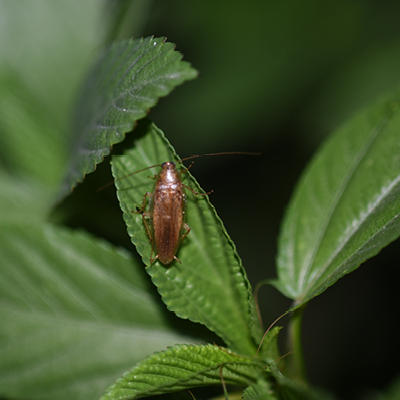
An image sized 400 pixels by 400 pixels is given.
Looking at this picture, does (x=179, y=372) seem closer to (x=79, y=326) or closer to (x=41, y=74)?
(x=79, y=326)

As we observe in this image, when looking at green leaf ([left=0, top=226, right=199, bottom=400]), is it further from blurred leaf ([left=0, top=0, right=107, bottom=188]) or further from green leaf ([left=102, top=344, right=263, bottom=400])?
blurred leaf ([left=0, top=0, right=107, bottom=188])

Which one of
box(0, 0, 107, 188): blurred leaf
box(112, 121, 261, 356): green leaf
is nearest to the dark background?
box(0, 0, 107, 188): blurred leaf

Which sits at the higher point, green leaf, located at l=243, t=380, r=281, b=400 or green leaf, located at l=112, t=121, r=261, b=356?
green leaf, located at l=112, t=121, r=261, b=356

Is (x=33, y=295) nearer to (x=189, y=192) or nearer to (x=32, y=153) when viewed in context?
(x=189, y=192)

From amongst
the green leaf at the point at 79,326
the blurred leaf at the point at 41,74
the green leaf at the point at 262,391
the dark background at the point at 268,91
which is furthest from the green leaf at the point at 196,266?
the dark background at the point at 268,91

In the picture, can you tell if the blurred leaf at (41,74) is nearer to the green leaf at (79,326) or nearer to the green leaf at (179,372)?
the green leaf at (79,326)

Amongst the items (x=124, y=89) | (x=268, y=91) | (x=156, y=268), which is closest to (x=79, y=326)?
(x=156, y=268)

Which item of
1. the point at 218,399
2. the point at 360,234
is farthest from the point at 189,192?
the point at 218,399

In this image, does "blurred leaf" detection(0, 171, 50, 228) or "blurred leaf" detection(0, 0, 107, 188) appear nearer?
"blurred leaf" detection(0, 171, 50, 228)
